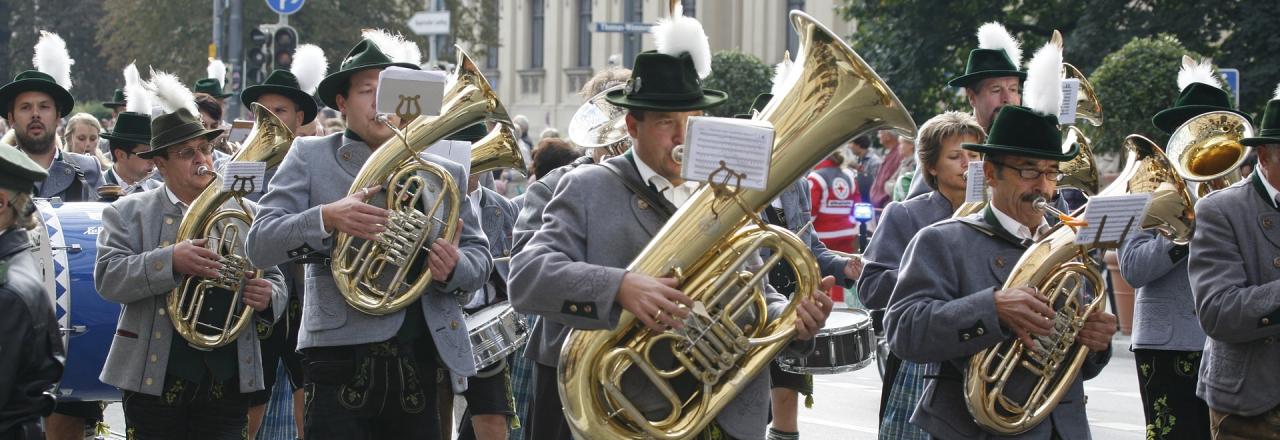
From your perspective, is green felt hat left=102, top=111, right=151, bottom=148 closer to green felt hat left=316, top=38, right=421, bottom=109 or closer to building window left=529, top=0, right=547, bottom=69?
green felt hat left=316, top=38, right=421, bottom=109

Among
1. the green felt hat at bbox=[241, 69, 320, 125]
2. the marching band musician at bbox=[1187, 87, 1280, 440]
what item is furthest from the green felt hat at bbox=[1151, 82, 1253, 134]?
the green felt hat at bbox=[241, 69, 320, 125]

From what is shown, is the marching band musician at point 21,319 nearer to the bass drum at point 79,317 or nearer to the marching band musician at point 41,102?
the bass drum at point 79,317

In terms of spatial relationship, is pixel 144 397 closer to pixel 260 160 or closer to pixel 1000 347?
pixel 260 160

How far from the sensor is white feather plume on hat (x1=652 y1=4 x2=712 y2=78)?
5207 millimetres

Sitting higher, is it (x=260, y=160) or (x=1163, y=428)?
(x=260, y=160)

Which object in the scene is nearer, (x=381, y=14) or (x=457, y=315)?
(x=457, y=315)

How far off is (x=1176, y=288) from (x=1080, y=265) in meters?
1.89

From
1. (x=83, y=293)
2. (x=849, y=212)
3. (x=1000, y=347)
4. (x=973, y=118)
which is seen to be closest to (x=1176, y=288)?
(x=973, y=118)

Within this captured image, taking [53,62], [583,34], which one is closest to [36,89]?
[53,62]

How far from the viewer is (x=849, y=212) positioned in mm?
14875

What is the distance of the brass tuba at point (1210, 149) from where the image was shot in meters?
6.83

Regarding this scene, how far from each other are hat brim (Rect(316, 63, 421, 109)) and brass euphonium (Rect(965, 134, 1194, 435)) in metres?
Result: 2.43

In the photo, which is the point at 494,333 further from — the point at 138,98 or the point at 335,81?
the point at 138,98

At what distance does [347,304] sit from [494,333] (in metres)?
1.44
